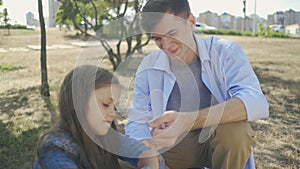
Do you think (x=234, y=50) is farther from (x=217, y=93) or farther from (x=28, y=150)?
(x=28, y=150)

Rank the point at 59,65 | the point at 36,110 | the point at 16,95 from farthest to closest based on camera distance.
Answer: the point at 59,65
the point at 16,95
the point at 36,110

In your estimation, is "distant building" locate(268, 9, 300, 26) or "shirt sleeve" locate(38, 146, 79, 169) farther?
"distant building" locate(268, 9, 300, 26)

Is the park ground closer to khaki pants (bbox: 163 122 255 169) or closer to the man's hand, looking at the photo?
the man's hand

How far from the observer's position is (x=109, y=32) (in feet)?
5.78

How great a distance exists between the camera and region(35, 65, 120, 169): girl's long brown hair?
1.55m

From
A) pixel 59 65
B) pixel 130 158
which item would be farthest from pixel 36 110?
pixel 59 65

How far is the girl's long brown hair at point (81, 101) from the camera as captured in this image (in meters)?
1.55

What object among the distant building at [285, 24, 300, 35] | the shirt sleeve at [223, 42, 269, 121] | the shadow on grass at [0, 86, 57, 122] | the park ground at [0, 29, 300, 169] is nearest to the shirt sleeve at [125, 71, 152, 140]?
the park ground at [0, 29, 300, 169]

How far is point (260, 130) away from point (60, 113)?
9.88 ft

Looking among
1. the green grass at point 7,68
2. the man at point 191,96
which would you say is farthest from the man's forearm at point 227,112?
the green grass at point 7,68

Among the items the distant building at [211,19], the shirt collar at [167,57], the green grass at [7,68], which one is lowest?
the green grass at [7,68]

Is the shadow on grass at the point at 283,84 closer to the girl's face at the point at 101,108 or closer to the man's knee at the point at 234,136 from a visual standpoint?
the man's knee at the point at 234,136

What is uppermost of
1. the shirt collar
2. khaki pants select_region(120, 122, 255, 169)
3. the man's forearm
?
the shirt collar

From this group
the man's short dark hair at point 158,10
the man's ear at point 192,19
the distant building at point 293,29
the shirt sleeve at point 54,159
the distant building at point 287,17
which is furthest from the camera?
the distant building at point 287,17
